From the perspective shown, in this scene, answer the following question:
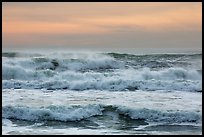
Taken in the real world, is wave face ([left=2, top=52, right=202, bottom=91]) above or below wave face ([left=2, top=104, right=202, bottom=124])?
above

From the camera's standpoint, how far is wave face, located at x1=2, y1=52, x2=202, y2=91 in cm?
1134

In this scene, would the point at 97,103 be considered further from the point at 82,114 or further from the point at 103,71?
the point at 103,71

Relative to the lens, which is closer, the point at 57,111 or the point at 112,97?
the point at 57,111

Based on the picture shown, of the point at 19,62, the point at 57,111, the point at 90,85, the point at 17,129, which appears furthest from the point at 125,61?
the point at 17,129

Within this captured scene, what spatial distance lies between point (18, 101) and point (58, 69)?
24.7ft

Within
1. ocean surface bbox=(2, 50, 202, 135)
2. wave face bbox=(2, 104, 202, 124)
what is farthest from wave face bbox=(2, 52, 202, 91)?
wave face bbox=(2, 104, 202, 124)

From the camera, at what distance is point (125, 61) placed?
58.4 feet

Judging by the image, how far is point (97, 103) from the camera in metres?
8.02

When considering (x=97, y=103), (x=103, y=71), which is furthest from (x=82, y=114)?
(x=103, y=71)

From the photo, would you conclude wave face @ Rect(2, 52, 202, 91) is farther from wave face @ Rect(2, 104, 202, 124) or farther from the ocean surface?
wave face @ Rect(2, 104, 202, 124)

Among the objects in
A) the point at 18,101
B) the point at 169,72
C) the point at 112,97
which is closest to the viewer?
the point at 18,101

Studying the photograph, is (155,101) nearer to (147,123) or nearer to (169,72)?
(147,123)

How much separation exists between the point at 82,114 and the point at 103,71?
8.49m

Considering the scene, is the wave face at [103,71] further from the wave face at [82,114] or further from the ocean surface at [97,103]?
the wave face at [82,114]
